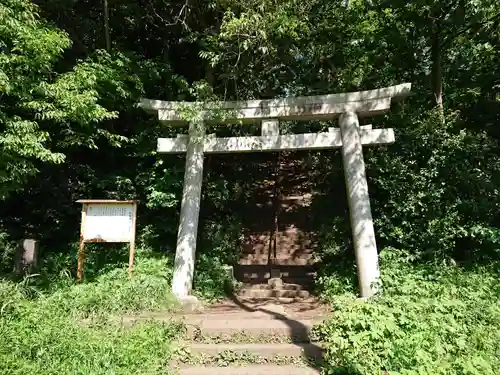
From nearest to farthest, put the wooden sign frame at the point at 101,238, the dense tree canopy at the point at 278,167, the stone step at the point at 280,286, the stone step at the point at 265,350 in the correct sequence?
the stone step at the point at 265,350
the dense tree canopy at the point at 278,167
the wooden sign frame at the point at 101,238
the stone step at the point at 280,286

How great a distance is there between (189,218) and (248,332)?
2643 mm

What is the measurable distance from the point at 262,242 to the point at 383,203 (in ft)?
11.4

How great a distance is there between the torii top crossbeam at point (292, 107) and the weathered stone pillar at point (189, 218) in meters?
0.40

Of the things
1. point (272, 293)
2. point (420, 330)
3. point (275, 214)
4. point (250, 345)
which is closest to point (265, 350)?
point (250, 345)

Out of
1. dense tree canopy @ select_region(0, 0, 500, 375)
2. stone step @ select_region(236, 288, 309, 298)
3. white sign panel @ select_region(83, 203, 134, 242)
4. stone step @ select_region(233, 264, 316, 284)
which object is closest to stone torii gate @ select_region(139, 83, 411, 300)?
dense tree canopy @ select_region(0, 0, 500, 375)

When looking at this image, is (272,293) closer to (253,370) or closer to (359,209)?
(359,209)

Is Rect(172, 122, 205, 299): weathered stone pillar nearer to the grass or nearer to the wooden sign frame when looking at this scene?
the grass

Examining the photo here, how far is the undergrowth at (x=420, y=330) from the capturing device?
412cm

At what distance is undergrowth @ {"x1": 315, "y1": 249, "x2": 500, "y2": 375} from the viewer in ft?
13.5

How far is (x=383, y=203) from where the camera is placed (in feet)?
25.8

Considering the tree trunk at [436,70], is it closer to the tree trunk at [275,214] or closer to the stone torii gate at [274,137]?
the stone torii gate at [274,137]

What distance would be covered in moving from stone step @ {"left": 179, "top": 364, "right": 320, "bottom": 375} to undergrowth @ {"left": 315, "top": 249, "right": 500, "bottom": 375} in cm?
33

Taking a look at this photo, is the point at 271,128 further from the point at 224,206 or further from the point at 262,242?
the point at 262,242

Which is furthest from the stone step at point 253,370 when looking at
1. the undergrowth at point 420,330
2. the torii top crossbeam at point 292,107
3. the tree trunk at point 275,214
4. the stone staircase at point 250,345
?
the tree trunk at point 275,214
